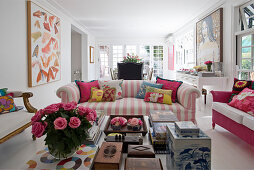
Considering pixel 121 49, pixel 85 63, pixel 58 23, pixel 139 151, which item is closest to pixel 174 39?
pixel 121 49

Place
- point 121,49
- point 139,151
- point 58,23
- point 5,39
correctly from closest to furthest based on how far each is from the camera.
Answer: point 139,151 → point 5,39 → point 58,23 → point 121,49

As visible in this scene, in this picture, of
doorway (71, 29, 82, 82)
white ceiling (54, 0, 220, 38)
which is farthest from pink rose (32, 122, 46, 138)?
doorway (71, 29, 82, 82)

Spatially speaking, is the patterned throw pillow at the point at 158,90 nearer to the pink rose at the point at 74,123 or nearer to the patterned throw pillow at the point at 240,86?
the patterned throw pillow at the point at 240,86

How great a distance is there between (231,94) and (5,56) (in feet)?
12.0

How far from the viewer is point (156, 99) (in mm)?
3070

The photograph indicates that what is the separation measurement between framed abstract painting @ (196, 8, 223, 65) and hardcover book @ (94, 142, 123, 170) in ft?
13.7

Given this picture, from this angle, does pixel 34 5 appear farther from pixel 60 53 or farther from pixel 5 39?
pixel 60 53

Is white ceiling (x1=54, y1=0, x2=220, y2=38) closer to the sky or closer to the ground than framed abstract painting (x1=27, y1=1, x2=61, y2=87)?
closer to the sky

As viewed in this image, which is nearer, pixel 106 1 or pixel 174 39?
pixel 106 1

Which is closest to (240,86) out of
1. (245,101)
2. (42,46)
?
(245,101)

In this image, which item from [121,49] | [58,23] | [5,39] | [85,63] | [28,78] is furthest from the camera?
[121,49]

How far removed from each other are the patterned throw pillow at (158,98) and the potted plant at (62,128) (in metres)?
1.93

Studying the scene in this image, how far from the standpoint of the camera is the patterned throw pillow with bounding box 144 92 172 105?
3.03 meters

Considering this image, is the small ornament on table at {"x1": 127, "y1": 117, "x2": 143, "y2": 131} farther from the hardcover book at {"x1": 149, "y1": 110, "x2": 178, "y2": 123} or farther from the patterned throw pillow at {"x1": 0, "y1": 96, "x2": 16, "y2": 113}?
the patterned throw pillow at {"x1": 0, "y1": 96, "x2": 16, "y2": 113}
